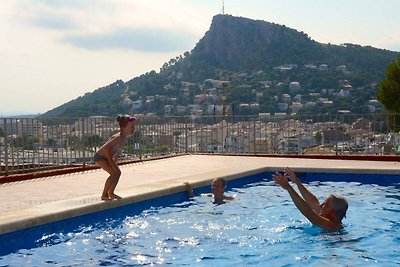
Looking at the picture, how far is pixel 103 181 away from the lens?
34.4 ft

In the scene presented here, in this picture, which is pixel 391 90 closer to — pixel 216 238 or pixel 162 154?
pixel 162 154

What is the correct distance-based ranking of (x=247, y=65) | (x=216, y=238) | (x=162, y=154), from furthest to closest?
(x=247, y=65), (x=162, y=154), (x=216, y=238)

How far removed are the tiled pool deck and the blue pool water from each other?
0.19m

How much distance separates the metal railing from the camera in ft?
37.0

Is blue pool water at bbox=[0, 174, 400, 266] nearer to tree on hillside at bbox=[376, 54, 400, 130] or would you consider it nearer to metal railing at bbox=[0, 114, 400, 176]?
metal railing at bbox=[0, 114, 400, 176]

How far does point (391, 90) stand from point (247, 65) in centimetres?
4677

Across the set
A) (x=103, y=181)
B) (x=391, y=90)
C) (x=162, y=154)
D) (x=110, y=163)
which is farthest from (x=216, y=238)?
(x=391, y=90)

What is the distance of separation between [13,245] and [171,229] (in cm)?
207

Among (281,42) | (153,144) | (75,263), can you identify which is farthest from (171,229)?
(281,42)

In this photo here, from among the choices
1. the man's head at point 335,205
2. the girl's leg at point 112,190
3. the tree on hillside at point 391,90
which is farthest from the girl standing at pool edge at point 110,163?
the tree on hillside at point 391,90

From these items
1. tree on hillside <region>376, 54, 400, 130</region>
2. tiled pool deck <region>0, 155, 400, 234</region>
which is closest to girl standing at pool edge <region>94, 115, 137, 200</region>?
tiled pool deck <region>0, 155, 400, 234</region>

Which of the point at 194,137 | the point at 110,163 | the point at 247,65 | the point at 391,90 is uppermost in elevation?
the point at 247,65

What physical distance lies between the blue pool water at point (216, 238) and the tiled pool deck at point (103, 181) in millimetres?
187

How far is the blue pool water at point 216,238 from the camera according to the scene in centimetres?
592
